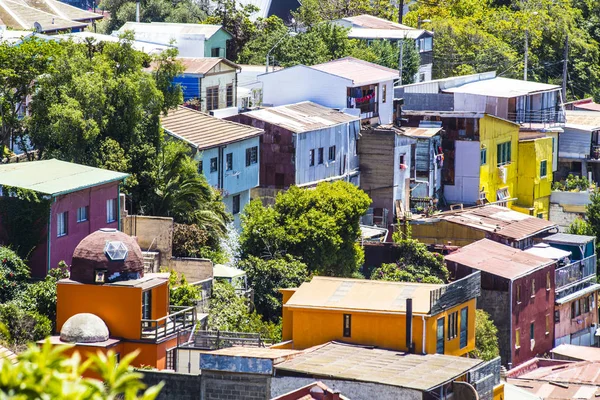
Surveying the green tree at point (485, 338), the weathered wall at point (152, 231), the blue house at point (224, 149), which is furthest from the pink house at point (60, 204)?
the green tree at point (485, 338)

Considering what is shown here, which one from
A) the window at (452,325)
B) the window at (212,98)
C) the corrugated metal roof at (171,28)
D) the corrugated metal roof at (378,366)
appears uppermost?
the corrugated metal roof at (171,28)

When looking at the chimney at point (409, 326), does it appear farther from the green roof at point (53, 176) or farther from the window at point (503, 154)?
the window at point (503, 154)

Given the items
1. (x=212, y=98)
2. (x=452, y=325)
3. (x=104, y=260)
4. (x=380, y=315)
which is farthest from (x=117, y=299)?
(x=212, y=98)

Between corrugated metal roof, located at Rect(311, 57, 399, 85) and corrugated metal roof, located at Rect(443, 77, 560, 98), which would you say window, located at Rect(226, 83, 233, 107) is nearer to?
corrugated metal roof, located at Rect(311, 57, 399, 85)

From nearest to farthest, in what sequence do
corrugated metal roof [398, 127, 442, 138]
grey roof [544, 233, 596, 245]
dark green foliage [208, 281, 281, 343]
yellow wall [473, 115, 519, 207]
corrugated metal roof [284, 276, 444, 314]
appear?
corrugated metal roof [284, 276, 444, 314]
dark green foliage [208, 281, 281, 343]
grey roof [544, 233, 596, 245]
corrugated metal roof [398, 127, 442, 138]
yellow wall [473, 115, 519, 207]

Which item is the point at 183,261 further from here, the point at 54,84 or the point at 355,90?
the point at 355,90

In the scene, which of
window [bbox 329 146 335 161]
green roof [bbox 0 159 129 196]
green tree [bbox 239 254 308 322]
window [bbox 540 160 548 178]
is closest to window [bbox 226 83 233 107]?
window [bbox 329 146 335 161]

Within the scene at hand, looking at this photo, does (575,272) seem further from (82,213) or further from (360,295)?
(82,213)
